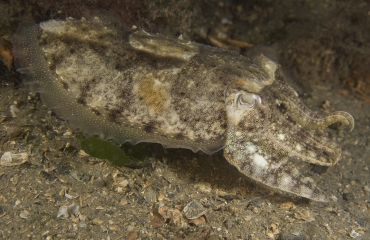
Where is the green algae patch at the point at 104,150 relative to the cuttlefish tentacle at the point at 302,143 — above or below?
below

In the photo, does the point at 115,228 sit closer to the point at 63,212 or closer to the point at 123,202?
the point at 123,202

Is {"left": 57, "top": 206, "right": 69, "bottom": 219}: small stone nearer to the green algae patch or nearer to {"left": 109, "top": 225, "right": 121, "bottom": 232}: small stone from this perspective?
{"left": 109, "top": 225, "right": 121, "bottom": 232}: small stone

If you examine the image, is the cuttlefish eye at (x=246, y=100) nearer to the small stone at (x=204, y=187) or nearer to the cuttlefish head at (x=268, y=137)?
the cuttlefish head at (x=268, y=137)

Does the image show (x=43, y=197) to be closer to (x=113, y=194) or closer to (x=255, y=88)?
(x=113, y=194)

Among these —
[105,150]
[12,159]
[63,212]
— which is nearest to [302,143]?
[105,150]

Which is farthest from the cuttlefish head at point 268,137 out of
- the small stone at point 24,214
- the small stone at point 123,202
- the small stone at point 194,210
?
the small stone at point 24,214

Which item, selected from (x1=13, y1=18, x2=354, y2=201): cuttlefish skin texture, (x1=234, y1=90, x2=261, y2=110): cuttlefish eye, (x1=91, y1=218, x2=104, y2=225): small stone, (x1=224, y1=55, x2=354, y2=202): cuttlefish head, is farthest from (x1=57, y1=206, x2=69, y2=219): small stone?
(x1=234, y1=90, x2=261, y2=110): cuttlefish eye

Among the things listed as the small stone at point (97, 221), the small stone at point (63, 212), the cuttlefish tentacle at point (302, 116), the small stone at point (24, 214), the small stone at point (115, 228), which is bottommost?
the small stone at point (115, 228)

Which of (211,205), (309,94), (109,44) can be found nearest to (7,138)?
(109,44)
